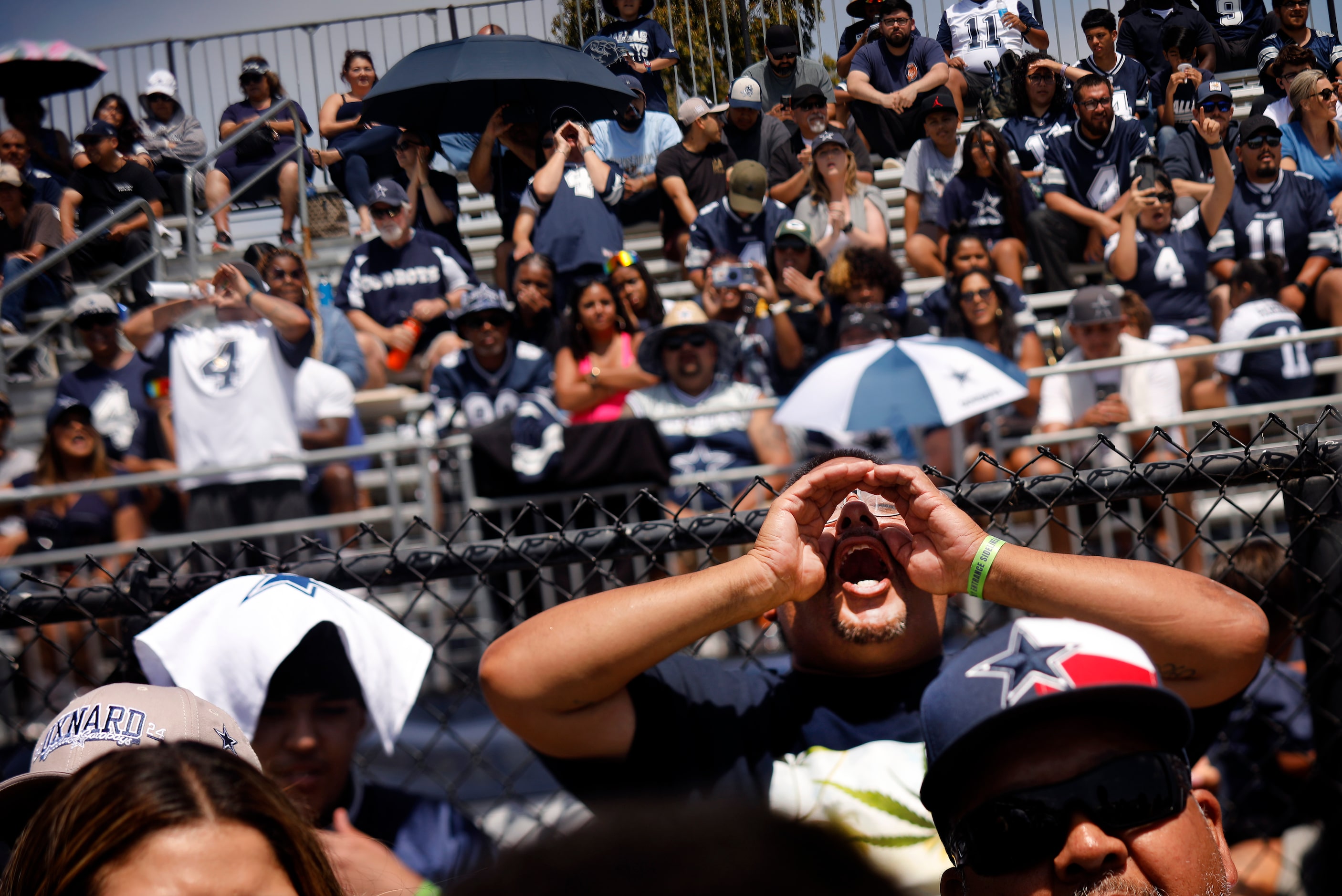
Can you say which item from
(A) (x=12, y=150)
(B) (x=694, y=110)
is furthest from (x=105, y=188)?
(B) (x=694, y=110)

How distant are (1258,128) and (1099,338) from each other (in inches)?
105

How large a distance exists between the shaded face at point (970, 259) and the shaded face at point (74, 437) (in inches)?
175

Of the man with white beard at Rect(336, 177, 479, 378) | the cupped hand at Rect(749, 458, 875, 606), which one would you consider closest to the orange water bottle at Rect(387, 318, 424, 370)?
the man with white beard at Rect(336, 177, 479, 378)

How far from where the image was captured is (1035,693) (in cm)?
143

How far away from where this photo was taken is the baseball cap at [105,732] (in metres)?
1.59

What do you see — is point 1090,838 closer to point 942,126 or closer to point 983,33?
point 942,126

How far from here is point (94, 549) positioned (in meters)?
4.46

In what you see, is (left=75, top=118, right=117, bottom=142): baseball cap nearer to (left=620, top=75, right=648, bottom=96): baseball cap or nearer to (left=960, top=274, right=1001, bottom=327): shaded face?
(left=620, top=75, right=648, bottom=96): baseball cap

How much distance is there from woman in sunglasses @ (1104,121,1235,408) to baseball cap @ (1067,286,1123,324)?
52 cm

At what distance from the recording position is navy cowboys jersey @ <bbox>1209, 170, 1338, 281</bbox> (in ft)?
21.5

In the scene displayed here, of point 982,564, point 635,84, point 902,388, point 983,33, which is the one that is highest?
point 983,33

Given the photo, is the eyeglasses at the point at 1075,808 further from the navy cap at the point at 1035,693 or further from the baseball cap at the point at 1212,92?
the baseball cap at the point at 1212,92

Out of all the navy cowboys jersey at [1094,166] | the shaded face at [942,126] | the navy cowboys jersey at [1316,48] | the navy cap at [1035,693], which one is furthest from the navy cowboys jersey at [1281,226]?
the navy cap at [1035,693]

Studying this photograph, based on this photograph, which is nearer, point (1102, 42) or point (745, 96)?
point (745, 96)
